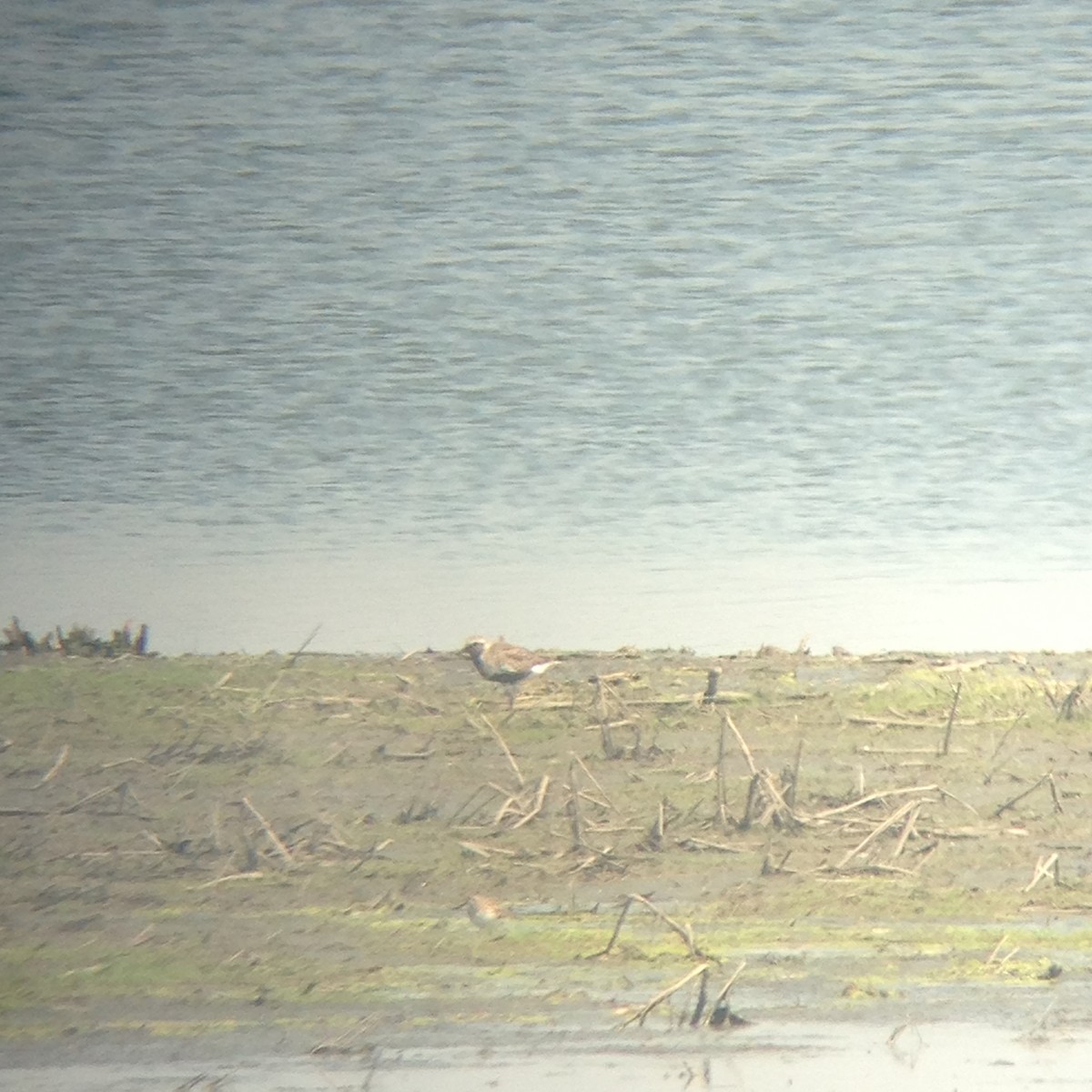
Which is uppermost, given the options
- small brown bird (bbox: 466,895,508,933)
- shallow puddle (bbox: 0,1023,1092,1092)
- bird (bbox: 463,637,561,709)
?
bird (bbox: 463,637,561,709)

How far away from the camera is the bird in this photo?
1.76 m

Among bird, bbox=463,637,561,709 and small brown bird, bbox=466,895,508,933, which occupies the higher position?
bird, bbox=463,637,561,709

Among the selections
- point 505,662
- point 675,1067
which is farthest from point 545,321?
point 675,1067

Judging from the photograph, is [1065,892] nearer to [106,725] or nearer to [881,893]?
[881,893]

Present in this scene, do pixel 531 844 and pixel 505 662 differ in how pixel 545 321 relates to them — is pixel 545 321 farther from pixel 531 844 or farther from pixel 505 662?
pixel 531 844

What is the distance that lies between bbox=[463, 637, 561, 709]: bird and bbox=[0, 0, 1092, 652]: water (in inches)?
0.9

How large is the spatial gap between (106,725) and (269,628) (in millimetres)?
240

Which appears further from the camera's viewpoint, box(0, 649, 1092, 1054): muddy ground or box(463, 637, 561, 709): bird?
box(463, 637, 561, 709): bird

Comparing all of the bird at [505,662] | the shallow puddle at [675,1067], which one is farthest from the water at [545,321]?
the shallow puddle at [675,1067]

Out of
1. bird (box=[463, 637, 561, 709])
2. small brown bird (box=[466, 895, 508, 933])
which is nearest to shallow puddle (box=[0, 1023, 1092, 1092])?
small brown bird (box=[466, 895, 508, 933])

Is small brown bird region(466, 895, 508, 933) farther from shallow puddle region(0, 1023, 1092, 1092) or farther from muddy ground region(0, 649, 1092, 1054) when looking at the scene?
shallow puddle region(0, 1023, 1092, 1092)

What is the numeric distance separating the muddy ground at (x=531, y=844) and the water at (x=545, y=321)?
87 millimetres

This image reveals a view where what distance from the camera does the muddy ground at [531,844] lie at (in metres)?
1.50

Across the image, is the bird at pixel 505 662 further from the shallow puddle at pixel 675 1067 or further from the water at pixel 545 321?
the shallow puddle at pixel 675 1067
